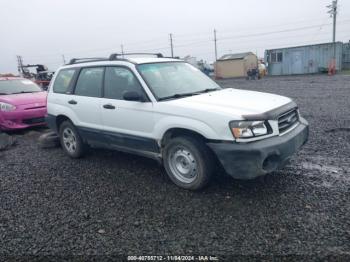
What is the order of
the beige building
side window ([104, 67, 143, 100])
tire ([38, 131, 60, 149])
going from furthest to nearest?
the beige building, tire ([38, 131, 60, 149]), side window ([104, 67, 143, 100])

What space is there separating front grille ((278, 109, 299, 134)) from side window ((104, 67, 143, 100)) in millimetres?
1965

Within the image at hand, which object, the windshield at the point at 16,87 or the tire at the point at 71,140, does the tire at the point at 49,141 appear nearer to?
the tire at the point at 71,140

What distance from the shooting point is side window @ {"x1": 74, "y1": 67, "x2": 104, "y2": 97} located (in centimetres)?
504

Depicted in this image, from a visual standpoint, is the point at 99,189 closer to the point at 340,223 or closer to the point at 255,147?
the point at 255,147

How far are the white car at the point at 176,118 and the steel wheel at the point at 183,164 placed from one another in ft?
0.04

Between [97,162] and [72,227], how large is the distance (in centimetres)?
224

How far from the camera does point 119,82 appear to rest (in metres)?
4.75

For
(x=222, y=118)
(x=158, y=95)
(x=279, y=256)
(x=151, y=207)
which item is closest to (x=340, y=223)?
(x=279, y=256)

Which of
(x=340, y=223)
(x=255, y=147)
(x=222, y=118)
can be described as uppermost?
(x=222, y=118)

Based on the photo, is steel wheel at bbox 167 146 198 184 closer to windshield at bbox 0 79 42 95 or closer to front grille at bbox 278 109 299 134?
front grille at bbox 278 109 299 134

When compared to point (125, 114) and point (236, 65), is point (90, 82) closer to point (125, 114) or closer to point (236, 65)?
point (125, 114)

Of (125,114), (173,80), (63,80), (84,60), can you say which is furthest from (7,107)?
(173,80)

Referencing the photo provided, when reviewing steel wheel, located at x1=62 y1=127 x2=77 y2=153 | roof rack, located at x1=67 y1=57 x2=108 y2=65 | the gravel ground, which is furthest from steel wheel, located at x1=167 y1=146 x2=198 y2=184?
steel wheel, located at x1=62 y1=127 x2=77 y2=153

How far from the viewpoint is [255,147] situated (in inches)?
136
